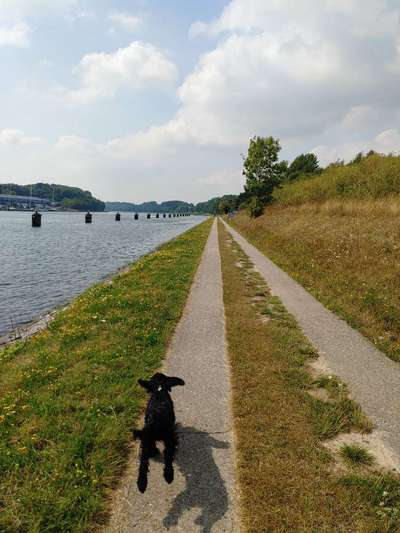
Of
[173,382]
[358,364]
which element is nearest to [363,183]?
[358,364]

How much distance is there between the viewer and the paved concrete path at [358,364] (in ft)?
18.0

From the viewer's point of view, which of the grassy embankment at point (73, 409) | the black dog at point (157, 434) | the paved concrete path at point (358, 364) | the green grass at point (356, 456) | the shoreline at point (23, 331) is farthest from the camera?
the shoreline at point (23, 331)

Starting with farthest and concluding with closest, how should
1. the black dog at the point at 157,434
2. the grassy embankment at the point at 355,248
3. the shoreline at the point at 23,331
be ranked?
the grassy embankment at the point at 355,248 < the shoreline at the point at 23,331 < the black dog at the point at 157,434

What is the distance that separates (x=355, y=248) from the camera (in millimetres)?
16609

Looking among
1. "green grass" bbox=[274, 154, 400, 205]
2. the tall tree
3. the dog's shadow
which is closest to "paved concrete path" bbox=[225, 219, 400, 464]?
the dog's shadow

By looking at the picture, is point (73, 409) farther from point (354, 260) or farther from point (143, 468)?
point (354, 260)

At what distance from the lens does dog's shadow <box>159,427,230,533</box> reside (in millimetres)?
3629

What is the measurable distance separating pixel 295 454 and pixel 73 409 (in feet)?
12.0

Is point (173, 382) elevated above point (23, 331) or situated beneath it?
elevated above

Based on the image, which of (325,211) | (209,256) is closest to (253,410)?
(209,256)

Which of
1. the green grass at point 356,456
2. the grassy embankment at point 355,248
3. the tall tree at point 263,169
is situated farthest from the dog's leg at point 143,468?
the tall tree at point 263,169

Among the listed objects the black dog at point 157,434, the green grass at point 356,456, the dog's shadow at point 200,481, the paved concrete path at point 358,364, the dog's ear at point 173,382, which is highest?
the dog's ear at point 173,382

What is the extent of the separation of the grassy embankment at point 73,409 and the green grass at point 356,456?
121 inches

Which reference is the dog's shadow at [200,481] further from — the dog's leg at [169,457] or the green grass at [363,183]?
the green grass at [363,183]
